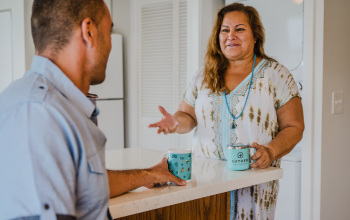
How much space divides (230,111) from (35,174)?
130 centimetres

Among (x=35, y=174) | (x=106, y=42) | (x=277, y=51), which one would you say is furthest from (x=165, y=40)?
(x=35, y=174)

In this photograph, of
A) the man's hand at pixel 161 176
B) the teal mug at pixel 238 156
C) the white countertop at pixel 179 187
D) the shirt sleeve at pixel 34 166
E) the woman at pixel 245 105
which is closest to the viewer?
the shirt sleeve at pixel 34 166

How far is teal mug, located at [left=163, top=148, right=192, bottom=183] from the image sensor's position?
4.25 feet

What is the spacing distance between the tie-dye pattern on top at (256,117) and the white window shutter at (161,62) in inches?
71.8

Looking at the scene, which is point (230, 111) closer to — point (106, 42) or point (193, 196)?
point (193, 196)

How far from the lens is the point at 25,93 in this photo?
2.26 ft

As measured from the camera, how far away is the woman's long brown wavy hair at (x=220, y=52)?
1.91m

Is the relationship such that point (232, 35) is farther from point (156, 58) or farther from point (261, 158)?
point (156, 58)

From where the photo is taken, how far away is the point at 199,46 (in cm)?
285

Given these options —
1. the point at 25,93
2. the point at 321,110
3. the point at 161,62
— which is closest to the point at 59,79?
the point at 25,93

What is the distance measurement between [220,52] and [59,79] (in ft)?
4.39

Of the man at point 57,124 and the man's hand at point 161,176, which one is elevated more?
the man at point 57,124

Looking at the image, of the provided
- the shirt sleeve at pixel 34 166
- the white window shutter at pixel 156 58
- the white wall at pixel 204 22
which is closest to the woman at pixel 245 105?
the white wall at pixel 204 22

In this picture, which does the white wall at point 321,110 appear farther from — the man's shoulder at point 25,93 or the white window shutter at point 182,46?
the man's shoulder at point 25,93
